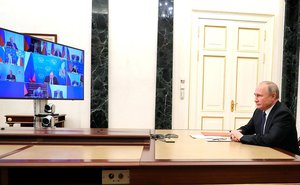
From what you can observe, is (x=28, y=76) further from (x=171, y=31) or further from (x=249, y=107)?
(x=249, y=107)

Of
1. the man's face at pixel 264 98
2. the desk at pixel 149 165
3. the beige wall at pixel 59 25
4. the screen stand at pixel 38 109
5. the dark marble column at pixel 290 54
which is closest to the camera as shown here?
the desk at pixel 149 165

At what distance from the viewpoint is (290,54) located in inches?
160

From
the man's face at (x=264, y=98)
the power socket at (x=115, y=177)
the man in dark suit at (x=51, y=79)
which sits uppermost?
the man in dark suit at (x=51, y=79)

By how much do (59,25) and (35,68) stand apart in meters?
1.97

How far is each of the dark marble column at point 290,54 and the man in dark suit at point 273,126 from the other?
2.35m

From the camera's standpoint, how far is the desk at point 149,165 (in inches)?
46.8

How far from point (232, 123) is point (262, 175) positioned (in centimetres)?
299

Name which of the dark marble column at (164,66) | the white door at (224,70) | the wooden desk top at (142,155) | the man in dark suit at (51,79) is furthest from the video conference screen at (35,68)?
the white door at (224,70)

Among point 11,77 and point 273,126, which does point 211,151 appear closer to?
point 273,126

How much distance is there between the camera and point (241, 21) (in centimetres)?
406

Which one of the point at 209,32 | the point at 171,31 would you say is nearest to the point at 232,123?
the point at 209,32

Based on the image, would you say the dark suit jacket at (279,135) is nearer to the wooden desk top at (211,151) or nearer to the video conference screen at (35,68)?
the wooden desk top at (211,151)

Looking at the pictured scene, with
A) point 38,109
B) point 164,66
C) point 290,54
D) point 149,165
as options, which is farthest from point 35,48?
point 290,54

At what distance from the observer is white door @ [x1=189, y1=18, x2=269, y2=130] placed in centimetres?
401
